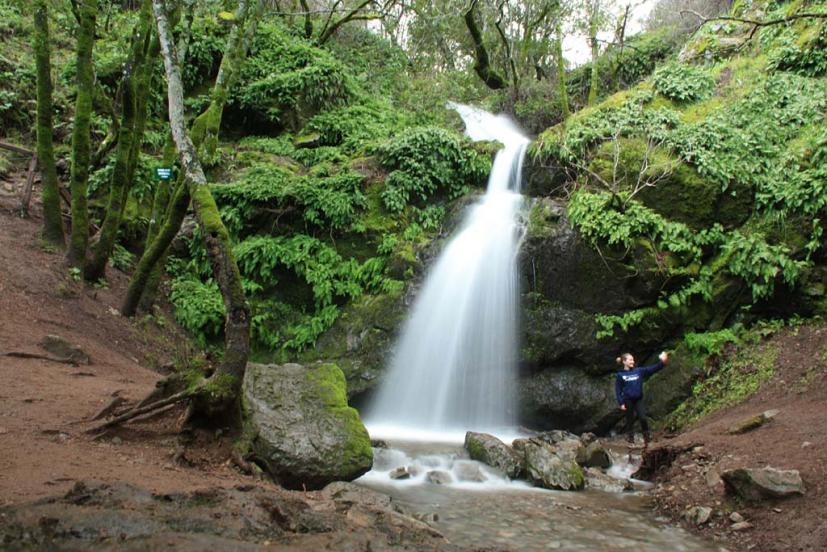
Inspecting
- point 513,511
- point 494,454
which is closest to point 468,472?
point 494,454

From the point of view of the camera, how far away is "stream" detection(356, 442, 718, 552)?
543 cm

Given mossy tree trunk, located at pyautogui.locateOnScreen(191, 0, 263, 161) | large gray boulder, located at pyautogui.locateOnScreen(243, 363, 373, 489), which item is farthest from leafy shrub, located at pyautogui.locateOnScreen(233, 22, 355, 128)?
large gray boulder, located at pyautogui.locateOnScreen(243, 363, 373, 489)

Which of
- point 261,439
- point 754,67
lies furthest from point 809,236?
point 261,439

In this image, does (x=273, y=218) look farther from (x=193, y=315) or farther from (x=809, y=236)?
(x=809, y=236)

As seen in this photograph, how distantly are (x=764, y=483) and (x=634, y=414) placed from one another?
432cm

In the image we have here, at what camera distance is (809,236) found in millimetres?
10609

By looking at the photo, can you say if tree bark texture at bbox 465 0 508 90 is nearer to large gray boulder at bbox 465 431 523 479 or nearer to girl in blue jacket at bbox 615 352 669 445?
girl in blue jacket at bbox 615 352 669 445

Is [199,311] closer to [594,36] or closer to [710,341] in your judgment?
[710,341]

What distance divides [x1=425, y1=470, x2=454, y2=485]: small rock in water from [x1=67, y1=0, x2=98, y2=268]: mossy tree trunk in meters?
8.11

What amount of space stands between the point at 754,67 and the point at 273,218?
12.4 m

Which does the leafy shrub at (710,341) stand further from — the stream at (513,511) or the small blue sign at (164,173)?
the small blue sign at (164,173)

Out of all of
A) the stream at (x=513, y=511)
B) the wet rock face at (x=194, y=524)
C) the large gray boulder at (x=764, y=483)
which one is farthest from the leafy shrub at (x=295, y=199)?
the large gray boulder at (x=764, y=483)

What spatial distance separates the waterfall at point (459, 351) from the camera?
10.9 meters

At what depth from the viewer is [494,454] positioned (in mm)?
8047
